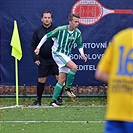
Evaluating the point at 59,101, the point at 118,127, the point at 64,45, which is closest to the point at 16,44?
the point at 64,45

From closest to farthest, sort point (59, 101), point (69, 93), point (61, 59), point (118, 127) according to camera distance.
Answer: point (118, 127)
point (61, 59)
point (59, 101)
point (69, 93)

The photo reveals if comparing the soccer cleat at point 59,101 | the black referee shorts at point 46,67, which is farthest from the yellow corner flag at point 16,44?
the soccer cleat at point 59,101

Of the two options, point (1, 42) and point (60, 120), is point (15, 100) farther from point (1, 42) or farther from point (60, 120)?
point (60, 120)

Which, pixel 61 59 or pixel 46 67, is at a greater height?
pixel 61 59

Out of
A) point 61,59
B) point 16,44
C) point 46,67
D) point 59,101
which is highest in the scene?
point 16,44

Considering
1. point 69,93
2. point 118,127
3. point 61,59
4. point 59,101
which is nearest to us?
point 118,127

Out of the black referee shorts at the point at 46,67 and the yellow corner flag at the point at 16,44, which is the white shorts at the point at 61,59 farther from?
the yellow corner flag at the point at 16,44

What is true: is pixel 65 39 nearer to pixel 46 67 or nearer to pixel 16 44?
pixel 46 67

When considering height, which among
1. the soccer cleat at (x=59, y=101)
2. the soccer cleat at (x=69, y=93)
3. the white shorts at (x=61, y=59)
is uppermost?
the white shorts at (x=61, y=59)

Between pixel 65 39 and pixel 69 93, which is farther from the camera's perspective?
pixel 69 93

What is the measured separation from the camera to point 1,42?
544 inches

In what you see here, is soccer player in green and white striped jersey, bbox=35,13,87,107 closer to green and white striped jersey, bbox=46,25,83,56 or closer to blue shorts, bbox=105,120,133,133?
green and white striped jersey, bbox=46,25,83,56

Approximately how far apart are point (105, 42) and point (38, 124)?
4.43 m

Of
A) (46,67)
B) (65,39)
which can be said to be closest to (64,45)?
(65,39)
